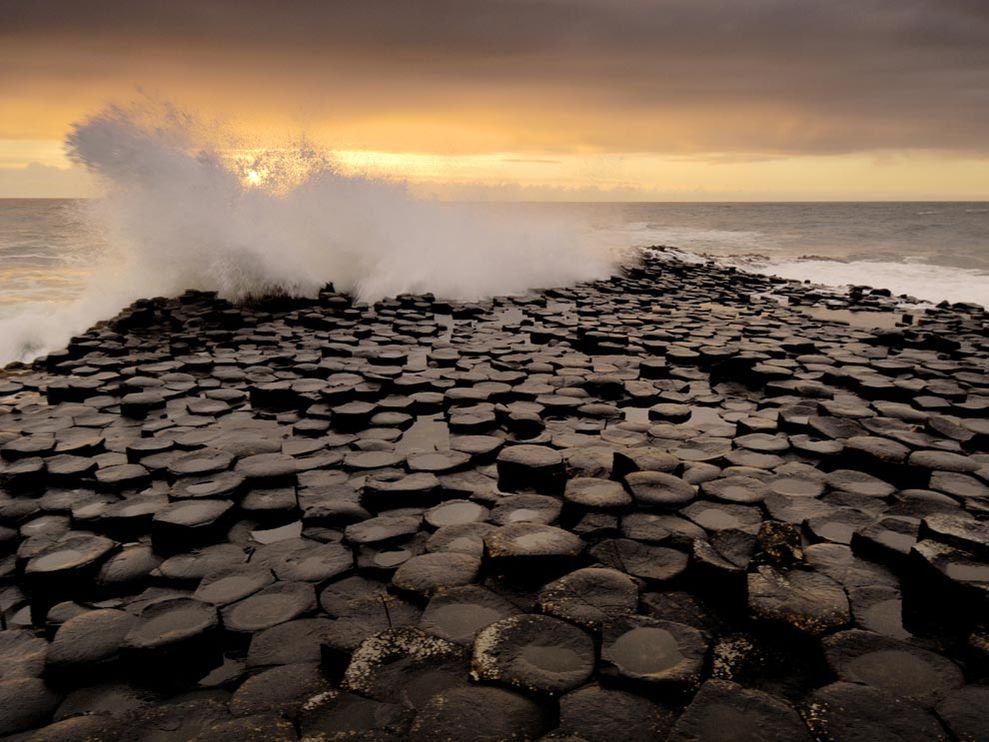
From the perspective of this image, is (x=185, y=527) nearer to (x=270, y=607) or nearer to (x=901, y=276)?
(x=270, y=607)

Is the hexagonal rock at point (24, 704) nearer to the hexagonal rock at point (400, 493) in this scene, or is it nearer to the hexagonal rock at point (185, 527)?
the hexagonal rock at point (185, 527)

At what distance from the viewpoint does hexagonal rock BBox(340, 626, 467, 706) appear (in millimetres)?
1716

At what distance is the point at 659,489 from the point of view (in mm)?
2957

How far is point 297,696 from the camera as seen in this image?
1755 millimetres

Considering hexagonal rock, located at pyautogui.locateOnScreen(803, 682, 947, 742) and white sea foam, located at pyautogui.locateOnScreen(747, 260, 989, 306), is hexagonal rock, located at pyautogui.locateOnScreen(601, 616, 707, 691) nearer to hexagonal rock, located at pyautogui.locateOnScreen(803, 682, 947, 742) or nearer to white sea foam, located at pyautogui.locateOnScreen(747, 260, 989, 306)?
hexagonal rock, located at pyautogui.locateOnScreen(803, 682, 947, 742)

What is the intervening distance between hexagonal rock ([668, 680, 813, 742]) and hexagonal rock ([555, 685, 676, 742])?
0.07 metres

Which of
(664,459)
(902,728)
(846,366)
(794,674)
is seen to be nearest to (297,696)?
(794,674)

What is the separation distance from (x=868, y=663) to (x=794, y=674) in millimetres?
213

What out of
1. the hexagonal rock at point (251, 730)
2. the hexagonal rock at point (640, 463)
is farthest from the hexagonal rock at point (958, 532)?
the hexagonal rock at point (251, 730)

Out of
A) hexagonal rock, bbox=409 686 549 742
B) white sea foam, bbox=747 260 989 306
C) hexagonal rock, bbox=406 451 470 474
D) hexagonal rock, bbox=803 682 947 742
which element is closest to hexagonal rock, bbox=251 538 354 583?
hexagonal rock, bbox=406 451 470 474

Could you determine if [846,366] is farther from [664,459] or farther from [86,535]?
[86,535]

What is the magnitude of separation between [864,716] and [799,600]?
0.47m

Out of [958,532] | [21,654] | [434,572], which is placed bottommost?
[21,654]

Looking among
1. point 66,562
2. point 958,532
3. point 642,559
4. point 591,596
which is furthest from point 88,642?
point 958,532
